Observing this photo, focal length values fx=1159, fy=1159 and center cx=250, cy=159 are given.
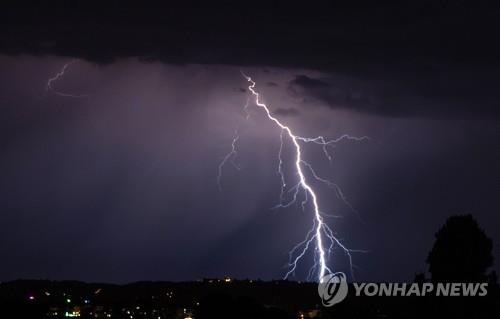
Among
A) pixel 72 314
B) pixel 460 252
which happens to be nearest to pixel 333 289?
pixel 460 252

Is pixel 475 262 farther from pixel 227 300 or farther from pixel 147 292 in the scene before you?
pixel 147 292

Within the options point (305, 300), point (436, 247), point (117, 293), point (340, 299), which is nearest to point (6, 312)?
point (340, 299)

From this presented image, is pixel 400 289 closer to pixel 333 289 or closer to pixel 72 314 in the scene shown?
pixel 333 289

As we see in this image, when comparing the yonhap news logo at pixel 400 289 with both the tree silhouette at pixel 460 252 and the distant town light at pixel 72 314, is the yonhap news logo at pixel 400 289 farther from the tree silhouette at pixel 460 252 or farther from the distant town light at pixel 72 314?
the distant town light at pixel 72 314

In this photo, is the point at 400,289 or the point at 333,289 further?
the point at 333,289

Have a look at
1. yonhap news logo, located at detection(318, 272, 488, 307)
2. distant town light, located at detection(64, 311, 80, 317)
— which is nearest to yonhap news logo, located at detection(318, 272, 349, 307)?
yonhap news logo, located at detection(318, 272, 488, 307)

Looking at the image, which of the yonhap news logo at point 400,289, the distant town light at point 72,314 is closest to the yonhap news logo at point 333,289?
the yonhap news logo at point 400,289

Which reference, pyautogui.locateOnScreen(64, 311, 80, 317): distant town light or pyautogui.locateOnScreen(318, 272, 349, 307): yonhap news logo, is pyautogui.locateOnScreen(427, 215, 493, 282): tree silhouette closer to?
pyautogui.locateOnScreen(318, 272, 349, 307): yonhap news logo
